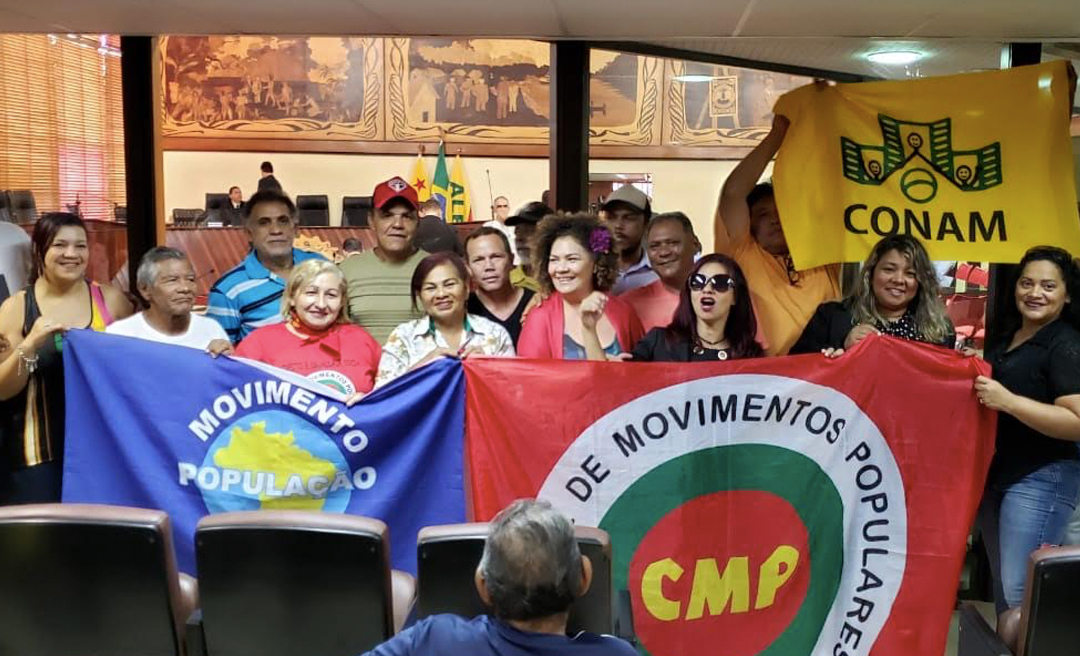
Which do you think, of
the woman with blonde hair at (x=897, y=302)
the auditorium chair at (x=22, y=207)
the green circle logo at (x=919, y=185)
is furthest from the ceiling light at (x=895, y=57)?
the auditorium chair at (x=22, y=207)

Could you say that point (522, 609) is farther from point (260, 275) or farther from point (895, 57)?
point (895, 57)

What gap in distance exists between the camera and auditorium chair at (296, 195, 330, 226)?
38.3 feet

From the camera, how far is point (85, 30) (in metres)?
4.32

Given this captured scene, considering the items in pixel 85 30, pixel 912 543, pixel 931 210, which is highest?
pixel 85 30

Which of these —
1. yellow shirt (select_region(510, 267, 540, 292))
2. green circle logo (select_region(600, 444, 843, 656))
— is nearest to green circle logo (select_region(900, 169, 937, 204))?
green circle logo (select_region(600, 444, 843, 656))

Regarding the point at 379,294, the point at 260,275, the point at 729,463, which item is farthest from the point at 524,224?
the point at 729,463

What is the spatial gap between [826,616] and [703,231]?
14.8ft

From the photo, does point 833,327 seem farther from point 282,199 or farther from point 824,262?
point 282,199

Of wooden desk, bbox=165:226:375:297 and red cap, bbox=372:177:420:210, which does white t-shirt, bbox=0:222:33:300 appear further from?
wooden desk, bbox=165:226:375:297

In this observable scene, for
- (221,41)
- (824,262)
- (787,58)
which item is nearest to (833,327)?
(824,262)

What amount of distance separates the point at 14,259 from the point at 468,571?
98.6 inches

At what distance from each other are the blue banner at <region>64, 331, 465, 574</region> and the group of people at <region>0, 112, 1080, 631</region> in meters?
0.12

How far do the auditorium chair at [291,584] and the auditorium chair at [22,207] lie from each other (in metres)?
5.94

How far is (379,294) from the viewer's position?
378 centimetres
